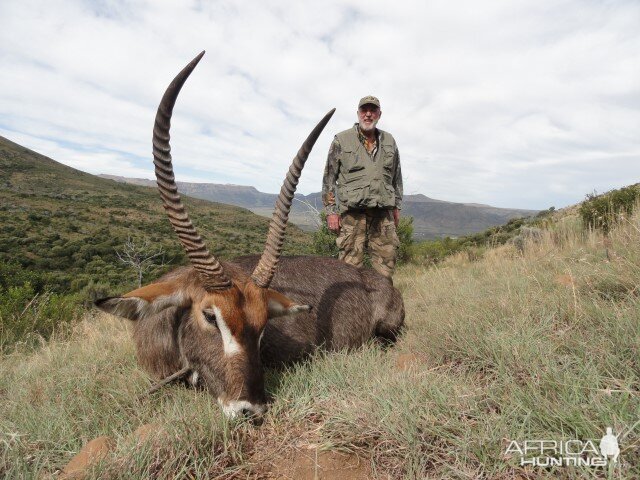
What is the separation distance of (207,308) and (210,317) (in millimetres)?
80

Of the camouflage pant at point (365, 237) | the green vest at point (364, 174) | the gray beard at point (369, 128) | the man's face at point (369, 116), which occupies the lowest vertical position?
the camouflage pant at point (365, 237)

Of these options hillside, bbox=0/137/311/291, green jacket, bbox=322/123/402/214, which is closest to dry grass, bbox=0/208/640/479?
green jacket, bbox=322/123/402/214

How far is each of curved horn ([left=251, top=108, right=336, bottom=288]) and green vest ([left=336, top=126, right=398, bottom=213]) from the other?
10.6 ft

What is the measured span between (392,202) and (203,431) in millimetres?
5177

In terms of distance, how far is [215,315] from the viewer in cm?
301

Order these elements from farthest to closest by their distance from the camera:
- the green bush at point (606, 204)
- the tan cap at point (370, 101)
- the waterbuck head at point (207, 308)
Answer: the green bush at point (606, 204), the tan cap at point (370, 101), the waterbuck head at point (207, 308)

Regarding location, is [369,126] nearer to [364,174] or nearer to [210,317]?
[364,174]

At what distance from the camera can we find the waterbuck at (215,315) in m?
Answer: 2.78

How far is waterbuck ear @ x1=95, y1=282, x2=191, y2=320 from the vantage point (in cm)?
308

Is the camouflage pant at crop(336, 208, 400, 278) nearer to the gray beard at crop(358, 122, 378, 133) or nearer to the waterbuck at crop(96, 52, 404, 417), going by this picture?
the gray beard at crop(358, 122, 378, 133)

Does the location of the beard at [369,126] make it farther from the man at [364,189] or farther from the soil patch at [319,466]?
the soil patch at [319,466]

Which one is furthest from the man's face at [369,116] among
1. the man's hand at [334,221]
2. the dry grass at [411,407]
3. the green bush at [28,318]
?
the green bush at [28,318]

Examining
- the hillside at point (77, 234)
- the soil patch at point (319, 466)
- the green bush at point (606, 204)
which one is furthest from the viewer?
the hillside at point (77, 234)

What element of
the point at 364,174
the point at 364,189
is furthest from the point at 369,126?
the point at 364,189
